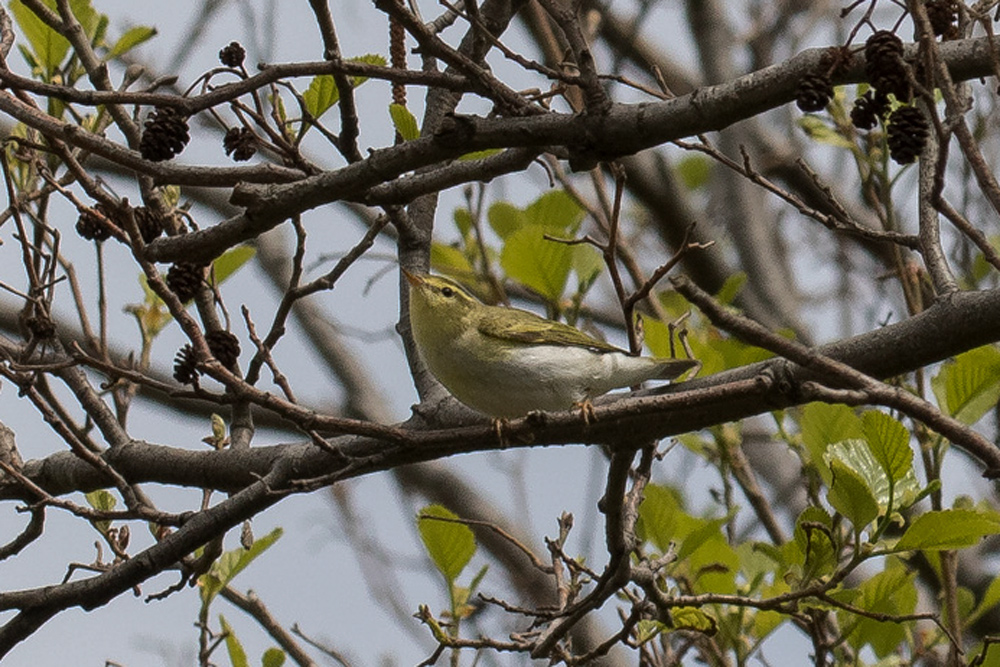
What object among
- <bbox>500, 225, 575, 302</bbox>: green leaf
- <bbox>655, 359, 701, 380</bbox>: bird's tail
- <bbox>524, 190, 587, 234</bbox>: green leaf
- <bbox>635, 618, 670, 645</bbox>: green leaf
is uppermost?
<bbox>524, 190, 587, 234</bbox>: green leaf

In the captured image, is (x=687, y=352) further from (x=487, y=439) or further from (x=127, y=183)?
(x=127, y=183)

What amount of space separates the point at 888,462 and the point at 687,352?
2.74ft

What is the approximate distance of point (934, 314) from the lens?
2.18m

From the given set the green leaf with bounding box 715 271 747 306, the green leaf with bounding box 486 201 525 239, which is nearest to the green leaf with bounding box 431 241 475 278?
the green leaf with bounding box 486 201 525 239

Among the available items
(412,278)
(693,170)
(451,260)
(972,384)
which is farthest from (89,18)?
(693,170)

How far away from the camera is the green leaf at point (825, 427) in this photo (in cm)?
292

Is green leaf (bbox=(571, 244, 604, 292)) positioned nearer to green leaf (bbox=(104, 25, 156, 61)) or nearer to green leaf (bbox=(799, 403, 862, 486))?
green leaf (bbox=(799, 403, 862, 486))

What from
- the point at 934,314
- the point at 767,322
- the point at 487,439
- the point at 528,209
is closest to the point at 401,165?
the point at 487,439

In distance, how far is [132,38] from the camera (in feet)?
11.0

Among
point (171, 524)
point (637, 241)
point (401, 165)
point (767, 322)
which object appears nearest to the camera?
point (401, 165)

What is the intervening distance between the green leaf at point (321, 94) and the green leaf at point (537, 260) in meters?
0.69

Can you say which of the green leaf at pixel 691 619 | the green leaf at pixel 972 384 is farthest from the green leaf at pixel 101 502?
the green leaf at pixel 972 384

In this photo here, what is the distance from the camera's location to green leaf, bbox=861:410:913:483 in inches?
95.5

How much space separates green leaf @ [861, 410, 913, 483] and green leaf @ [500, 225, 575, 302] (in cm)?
123
